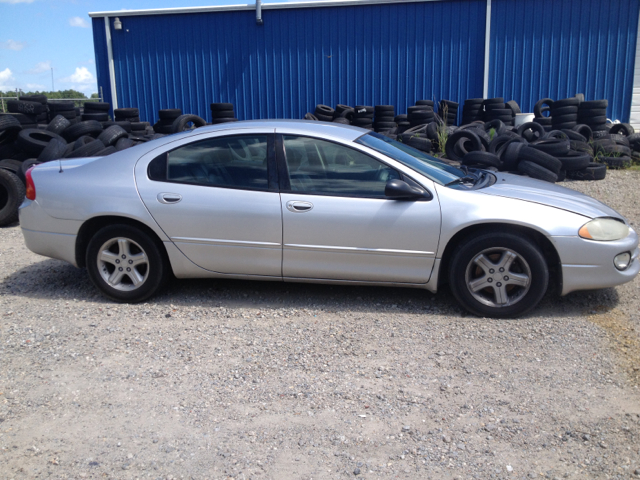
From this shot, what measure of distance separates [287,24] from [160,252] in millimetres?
13312

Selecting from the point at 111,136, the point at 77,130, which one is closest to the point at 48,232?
the point at 111,136

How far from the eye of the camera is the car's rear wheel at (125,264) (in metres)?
4.93

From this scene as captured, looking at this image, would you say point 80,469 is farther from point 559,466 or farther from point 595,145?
point 595,145

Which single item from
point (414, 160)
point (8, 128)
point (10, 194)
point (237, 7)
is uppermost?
point (237, 7)

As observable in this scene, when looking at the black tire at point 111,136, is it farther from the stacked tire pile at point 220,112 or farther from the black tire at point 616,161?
the black tire at point 616,161

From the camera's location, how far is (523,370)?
3791 millimetres

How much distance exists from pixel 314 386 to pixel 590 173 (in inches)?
338

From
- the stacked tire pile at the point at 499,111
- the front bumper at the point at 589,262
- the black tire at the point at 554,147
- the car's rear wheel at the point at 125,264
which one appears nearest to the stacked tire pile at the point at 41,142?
the car's rear wheel at the point at 125,264

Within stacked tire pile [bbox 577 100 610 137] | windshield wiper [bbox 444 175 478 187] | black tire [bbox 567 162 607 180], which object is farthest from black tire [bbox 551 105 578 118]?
windshield wiper [bbox 444 175 478 187]

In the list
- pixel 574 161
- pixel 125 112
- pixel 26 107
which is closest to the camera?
pixel 574 161

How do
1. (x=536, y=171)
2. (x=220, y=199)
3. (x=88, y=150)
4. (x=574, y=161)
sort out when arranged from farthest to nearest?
(x=574, y=161) < (x=536, y=171) < (x=88, y=150) < (x=220, y=199)

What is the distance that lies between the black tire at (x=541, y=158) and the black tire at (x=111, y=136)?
6.84 m

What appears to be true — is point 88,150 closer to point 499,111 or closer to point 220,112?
point 220,112

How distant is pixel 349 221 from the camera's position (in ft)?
15.1
